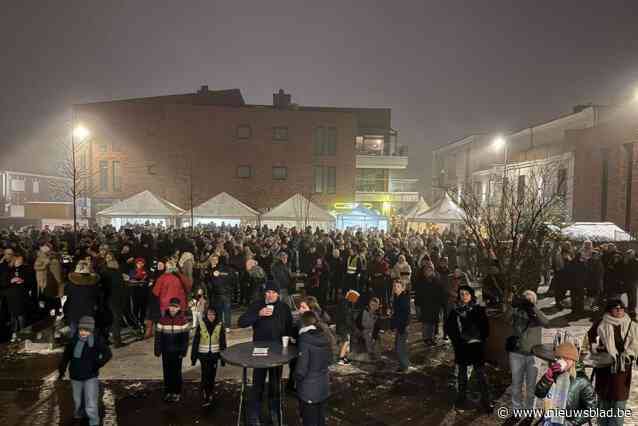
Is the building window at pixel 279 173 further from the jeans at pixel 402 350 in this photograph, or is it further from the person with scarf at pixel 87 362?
the person with scarf at pixel 87 362

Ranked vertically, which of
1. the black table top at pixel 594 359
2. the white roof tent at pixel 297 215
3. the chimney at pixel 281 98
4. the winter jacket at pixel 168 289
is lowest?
the black table top at pixel 594 359

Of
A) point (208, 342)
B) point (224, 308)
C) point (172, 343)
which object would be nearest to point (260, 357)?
point (208, 342)

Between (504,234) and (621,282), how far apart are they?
5447 mm

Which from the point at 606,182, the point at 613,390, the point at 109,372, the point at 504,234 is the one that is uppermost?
the point at 606,182

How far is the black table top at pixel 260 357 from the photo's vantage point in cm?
489

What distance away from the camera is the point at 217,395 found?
6605 millimetres

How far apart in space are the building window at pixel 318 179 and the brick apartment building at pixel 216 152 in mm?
A: 85

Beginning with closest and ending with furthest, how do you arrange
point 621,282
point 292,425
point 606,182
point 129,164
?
point 292,425, point 621,282, point 606,182, point 129,164

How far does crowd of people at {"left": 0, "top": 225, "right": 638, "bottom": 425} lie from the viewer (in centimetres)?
514

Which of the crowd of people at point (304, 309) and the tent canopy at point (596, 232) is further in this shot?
the tent canopy at point (596, 232)

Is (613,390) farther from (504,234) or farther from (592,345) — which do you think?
(504,234)

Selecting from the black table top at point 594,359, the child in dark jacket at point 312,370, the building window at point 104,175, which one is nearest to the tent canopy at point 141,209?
the building window at point 104,175

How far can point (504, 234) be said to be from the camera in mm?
8938

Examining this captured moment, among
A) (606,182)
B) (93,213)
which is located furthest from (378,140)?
(93,213)
